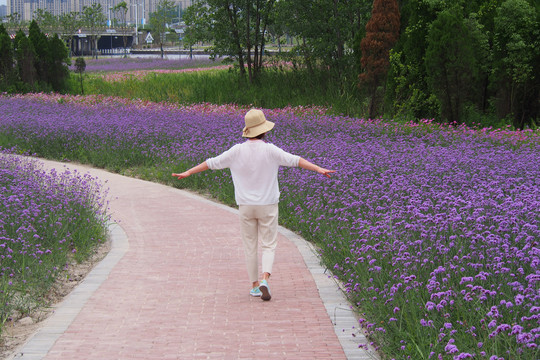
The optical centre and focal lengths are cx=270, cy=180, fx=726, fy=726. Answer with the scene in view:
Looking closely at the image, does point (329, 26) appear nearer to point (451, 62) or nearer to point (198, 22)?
point (198, 22)

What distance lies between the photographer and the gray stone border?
204 inches

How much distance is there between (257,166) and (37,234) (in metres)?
2.62

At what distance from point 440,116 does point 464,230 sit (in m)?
10.7

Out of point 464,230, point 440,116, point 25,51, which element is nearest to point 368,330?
point 464,230

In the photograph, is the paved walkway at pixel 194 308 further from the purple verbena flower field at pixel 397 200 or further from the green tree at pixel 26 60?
the green tree at pixel 26 60

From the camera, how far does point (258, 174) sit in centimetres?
639

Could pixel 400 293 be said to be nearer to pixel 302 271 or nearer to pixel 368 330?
pixel 368 330

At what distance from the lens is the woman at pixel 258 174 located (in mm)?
6359

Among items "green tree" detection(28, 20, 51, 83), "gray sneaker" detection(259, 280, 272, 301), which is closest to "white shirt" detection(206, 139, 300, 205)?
"gray sneaker" detection(259, 280, 272, 301)

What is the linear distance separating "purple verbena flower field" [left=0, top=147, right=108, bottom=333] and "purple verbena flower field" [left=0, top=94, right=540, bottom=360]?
8.55 ft

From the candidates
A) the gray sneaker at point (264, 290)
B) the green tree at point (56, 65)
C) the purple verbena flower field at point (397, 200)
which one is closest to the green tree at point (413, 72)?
the purple verbena flower field at point (397, 200)

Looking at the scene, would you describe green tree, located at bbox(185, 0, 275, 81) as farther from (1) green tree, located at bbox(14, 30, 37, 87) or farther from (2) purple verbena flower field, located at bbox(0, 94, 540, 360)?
(2) purple verbena flower field, located at bbox(0, 94, 540, 360)

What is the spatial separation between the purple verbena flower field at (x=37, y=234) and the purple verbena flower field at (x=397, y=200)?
2606 millimetres

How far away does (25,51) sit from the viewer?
98.9 ft
